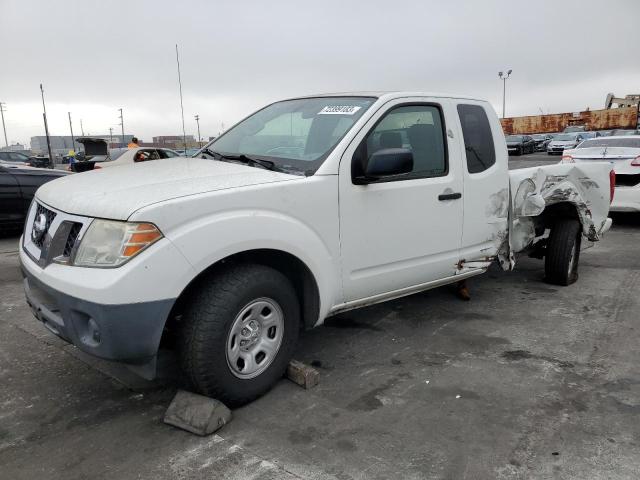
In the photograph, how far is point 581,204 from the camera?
17.1 feet

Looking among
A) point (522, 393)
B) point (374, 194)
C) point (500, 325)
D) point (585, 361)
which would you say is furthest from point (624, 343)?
point (374, 194)

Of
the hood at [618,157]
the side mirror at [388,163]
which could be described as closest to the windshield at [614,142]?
the hood at [618,157]

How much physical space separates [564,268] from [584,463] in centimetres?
316

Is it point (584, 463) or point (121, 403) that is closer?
point (584, 463)

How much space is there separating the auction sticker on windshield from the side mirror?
0.46 metres

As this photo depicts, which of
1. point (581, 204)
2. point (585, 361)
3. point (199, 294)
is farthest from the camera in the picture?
point (581, 204)

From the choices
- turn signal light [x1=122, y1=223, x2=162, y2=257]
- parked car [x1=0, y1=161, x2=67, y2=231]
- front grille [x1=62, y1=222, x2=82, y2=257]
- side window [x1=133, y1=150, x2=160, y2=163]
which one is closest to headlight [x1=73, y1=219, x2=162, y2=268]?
turn signal light [x1=122, y1=223, x2=162, y2=257]

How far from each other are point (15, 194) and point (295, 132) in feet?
19.9

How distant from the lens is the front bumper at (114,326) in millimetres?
2443

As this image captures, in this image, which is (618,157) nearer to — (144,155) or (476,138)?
(476,138)

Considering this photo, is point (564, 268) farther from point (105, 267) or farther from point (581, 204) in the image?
point (105, 267)

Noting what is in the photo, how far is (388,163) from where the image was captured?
318 centimetres

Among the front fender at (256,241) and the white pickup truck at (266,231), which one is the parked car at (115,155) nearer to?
the white pickup truck at (266,231)

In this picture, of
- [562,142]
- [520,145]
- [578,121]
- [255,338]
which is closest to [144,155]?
[255,338]
